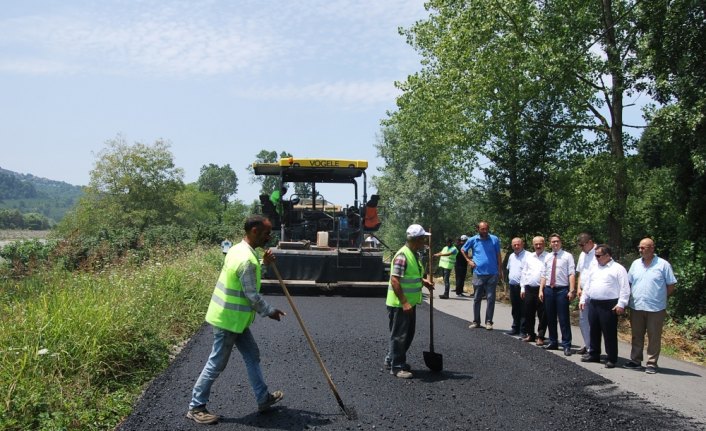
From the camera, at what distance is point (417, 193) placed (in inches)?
1610

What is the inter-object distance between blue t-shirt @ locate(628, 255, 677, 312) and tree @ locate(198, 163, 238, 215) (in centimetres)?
12181

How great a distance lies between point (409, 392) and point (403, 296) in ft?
3.45

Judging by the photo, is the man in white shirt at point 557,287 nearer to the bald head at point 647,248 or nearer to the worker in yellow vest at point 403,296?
the bald head at point 647,248

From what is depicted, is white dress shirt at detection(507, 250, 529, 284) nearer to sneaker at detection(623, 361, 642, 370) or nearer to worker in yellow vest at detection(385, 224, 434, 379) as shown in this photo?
sneaker at detection(623, 361, 642, 370)

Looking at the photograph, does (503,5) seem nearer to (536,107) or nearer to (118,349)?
(536,107)

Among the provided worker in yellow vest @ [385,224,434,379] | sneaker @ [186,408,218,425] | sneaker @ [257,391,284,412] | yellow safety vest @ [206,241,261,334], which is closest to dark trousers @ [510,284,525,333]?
worker in yellow vest @ [385,224,434,379]

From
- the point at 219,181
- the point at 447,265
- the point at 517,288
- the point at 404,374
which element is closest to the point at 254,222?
the point at 404,374

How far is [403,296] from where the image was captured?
22.1 feet

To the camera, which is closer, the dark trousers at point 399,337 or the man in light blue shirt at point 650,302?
the dark trousers at point 399,337

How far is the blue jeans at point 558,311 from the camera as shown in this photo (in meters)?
8.44

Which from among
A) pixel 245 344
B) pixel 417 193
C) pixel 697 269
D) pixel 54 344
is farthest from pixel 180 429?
pixel 417 193

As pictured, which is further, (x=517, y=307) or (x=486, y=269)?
(x=486, y=269)

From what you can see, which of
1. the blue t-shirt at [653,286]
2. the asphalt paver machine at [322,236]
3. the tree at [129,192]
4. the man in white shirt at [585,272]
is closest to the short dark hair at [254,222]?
the man in white shirt at [585,272]

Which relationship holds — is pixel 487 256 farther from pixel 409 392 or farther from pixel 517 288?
pixel 409 392
